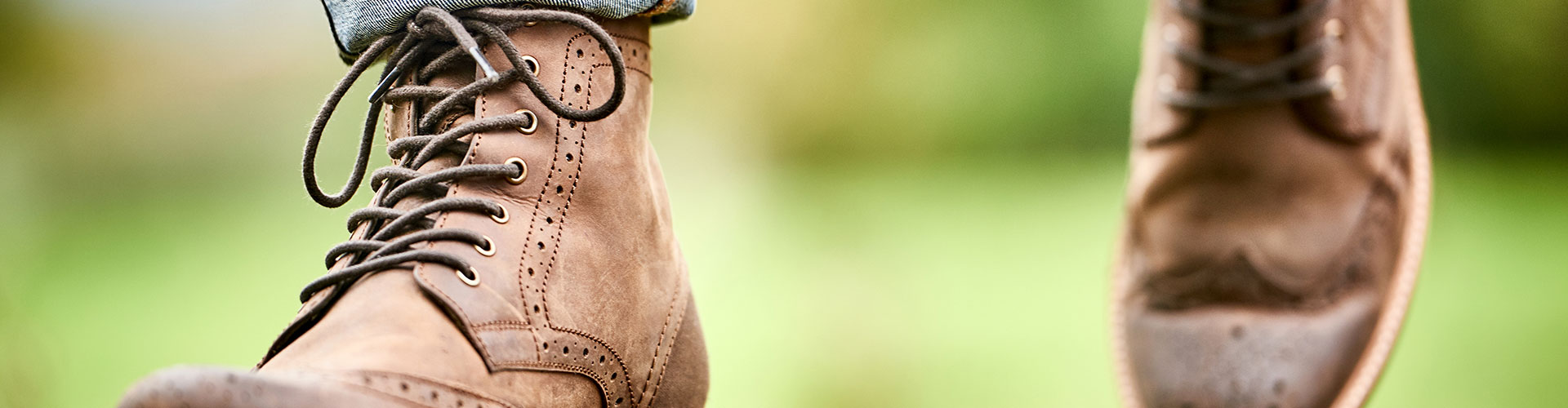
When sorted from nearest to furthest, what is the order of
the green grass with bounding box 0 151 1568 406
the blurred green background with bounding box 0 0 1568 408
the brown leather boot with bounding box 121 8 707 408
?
1. the brown leather boot with bounding box 121 8 707 408
2. the green grass with bounding box 0 151 1568 406
3. the blurred green background with bounding box 0 0 1568 408

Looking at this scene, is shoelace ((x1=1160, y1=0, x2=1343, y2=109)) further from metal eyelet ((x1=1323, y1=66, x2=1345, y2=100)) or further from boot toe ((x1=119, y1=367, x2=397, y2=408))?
boot toe ((x1=119, y1=367, x2=397, y2=408))

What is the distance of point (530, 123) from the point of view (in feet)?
1.82

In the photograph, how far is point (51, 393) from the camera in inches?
46.4

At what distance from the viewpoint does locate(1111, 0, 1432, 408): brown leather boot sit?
25.2 inches

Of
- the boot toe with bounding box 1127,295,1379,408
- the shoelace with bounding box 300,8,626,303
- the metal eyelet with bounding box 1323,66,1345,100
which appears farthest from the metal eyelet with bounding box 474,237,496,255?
the metal eyelet with bounding box 1323,66,1345,100

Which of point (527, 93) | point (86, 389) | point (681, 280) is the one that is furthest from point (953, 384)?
point (86, 389)

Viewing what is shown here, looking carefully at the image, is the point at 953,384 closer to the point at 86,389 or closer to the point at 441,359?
the point at 441,359

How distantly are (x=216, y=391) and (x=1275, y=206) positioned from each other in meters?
0.62

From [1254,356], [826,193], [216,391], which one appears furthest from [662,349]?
[826,193]

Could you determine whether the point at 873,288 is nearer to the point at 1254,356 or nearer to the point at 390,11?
the point at 1254,356

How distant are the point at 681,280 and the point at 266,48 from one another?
6.36 feet

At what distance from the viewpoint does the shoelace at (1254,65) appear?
25.9 inches

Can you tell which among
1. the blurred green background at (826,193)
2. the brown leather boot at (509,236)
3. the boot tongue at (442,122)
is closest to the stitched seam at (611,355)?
the brown leather boot at (509,236)

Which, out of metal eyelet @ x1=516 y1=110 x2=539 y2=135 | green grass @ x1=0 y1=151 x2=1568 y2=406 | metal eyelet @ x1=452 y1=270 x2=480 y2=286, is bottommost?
green grass @ x1=0 y1=151 x2=1568 y2=406
